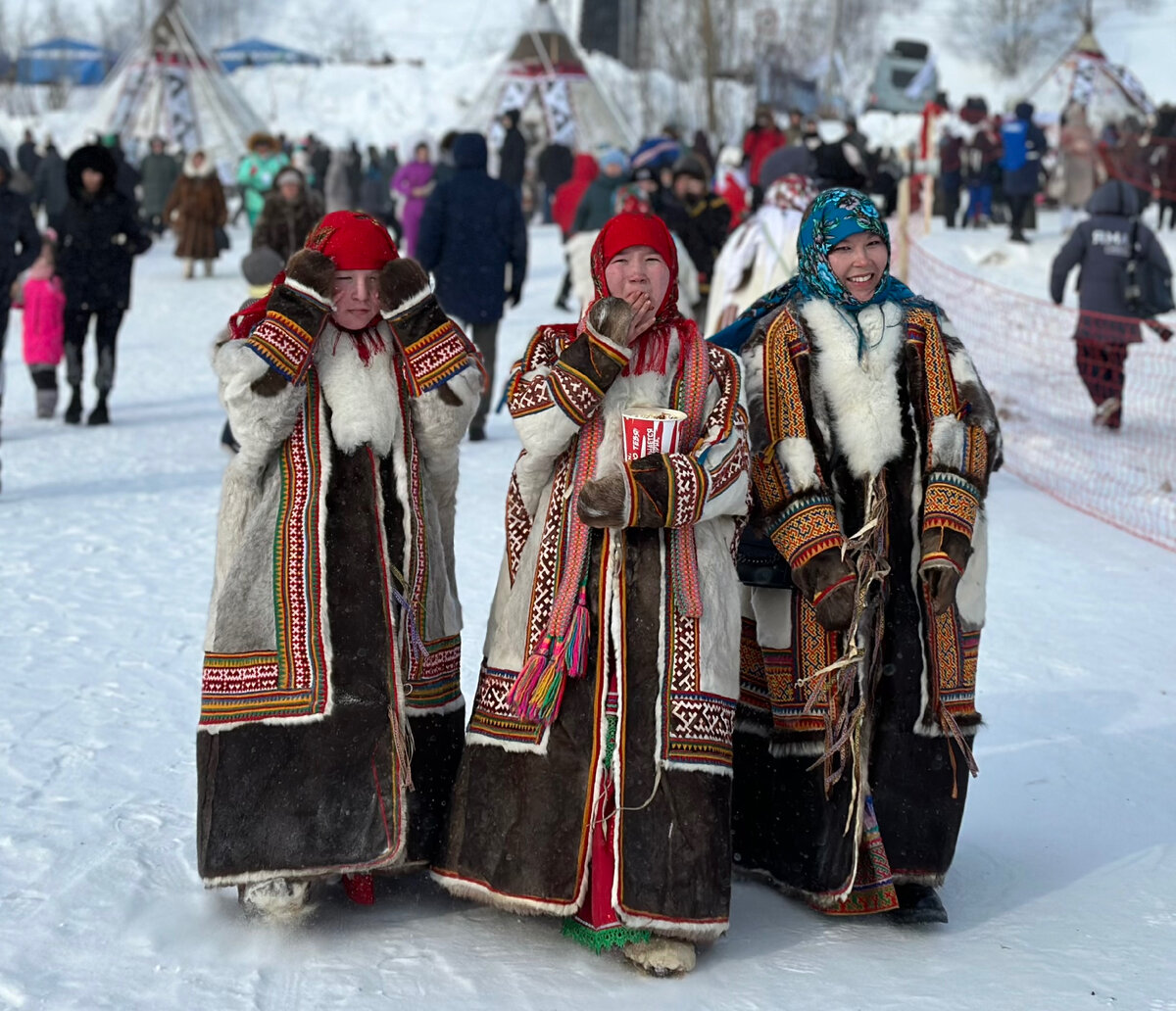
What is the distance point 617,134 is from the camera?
2972 centimetres

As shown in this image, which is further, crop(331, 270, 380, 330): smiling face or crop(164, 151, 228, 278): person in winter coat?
crop(164, 151, 228, 278): person in winter coat

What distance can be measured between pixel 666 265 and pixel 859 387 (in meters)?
0.49

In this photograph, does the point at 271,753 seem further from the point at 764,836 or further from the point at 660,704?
the point at 764,836

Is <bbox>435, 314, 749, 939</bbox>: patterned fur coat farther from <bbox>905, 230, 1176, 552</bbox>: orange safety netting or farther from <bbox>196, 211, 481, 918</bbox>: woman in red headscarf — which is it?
<bbox>905, 230, 1176, 552</bbox>: orange safety netting

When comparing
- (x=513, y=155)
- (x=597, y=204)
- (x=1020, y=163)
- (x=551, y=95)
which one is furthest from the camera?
(x=551, y=95)

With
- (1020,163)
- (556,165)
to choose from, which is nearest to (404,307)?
(1020,163)

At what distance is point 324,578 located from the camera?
10.6 ft

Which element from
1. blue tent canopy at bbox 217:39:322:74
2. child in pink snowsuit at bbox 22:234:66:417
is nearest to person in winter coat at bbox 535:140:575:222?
child in pink snowsuit at bbox 22:234:66:417

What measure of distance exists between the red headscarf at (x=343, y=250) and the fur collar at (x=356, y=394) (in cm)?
14

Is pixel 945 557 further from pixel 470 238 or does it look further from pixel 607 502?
pixel 470 238

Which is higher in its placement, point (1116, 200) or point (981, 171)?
point (1116, 200)

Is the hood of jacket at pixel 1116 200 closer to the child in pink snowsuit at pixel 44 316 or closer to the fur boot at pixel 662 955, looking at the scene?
the child in pink snowsuit at pixel 44 316

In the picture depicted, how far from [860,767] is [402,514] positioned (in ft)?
3.52

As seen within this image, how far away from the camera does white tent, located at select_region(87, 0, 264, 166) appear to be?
2731 centimetres
